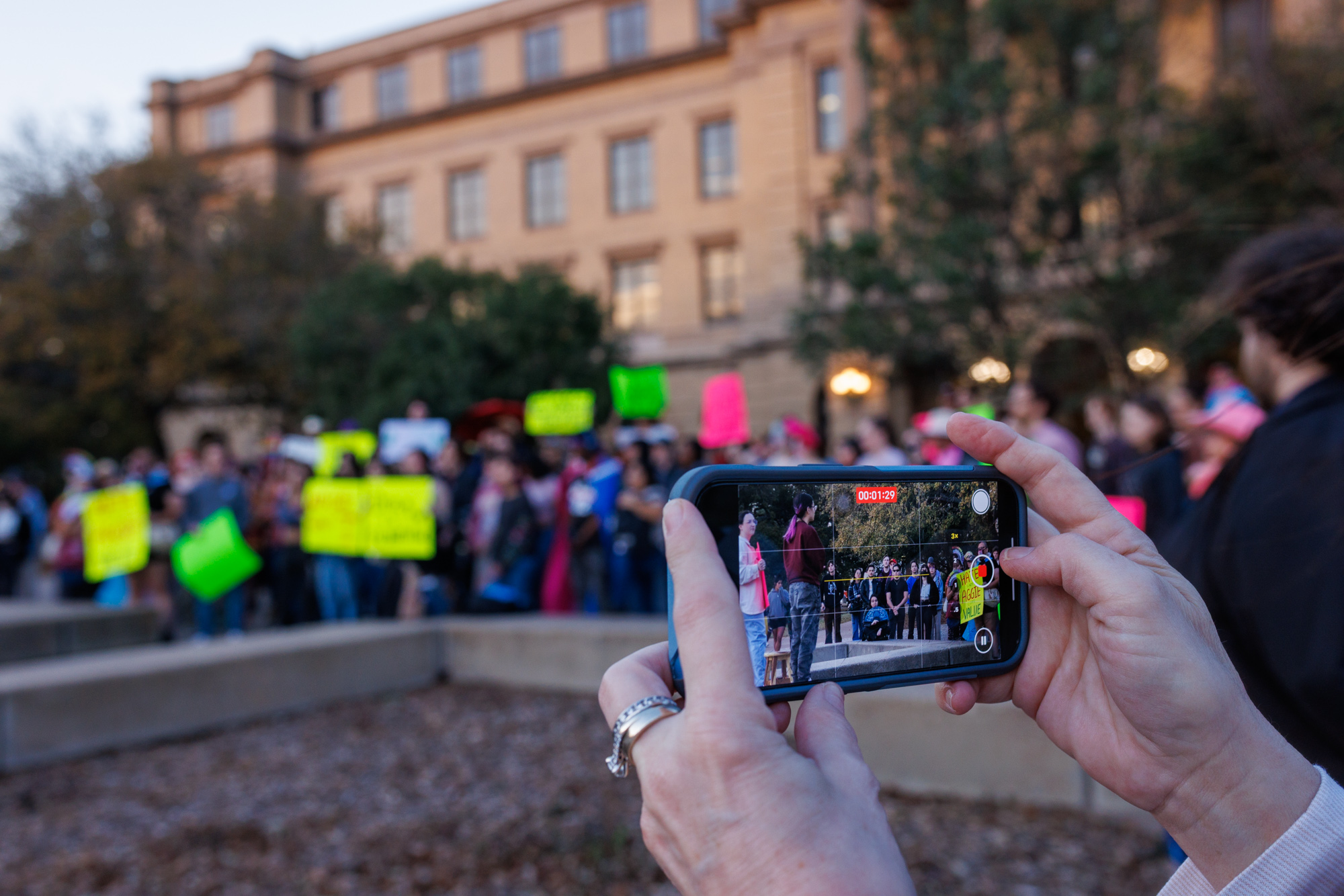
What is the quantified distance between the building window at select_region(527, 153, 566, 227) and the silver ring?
2886cm

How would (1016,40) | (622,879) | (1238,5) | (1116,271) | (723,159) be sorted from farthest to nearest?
(723,159) → (1238,5) → (1016,40) → (1116,271) → (622,879)

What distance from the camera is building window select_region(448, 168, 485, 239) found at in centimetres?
3002

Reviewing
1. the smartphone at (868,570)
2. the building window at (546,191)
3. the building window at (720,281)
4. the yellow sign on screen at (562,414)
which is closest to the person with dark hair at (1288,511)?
the smartphone at (868,570)

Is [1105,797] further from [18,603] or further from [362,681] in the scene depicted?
[18,603]

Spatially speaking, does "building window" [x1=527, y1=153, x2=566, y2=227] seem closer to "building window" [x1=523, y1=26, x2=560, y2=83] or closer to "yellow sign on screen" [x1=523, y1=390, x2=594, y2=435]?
"building window" [x1=523, y1=26, x2=560, y2=83]

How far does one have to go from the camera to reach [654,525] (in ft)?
27.6

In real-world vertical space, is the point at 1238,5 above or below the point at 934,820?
above

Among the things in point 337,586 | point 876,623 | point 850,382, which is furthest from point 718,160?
point 876,623

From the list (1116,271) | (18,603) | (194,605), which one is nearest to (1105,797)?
(194,605)

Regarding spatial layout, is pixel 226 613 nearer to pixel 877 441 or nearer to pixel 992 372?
pixel 877 441

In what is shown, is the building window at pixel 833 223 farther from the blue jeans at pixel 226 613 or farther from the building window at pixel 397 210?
the blue jeans at pixel 226 613

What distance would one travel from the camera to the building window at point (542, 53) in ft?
97.1

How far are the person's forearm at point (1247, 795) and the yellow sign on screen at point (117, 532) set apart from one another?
997 centimetres

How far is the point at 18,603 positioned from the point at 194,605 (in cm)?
146
